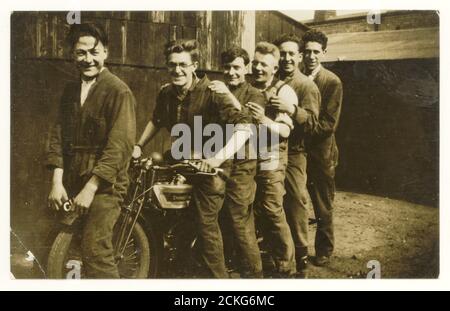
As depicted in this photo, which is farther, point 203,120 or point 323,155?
point 323,155

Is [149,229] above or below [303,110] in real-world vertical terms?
below

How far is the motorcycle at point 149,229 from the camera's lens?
14.1 ft

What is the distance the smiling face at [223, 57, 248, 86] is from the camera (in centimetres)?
450

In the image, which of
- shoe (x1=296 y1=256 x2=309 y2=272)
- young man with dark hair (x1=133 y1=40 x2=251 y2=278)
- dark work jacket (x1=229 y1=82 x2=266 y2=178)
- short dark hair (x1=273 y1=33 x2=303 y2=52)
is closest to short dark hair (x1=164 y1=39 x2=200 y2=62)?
young man with dark hair (x1=133 y1=40 x2=251 y2=278)

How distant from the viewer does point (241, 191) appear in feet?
14.6

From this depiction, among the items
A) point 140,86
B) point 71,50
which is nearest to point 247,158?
point 140,86

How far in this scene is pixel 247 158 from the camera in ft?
14.7

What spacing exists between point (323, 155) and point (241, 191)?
84cm

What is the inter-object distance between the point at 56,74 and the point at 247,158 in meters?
1.85

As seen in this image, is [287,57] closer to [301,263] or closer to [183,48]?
[183,48]

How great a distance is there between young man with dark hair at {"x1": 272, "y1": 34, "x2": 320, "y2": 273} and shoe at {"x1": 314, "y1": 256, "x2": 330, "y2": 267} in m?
0.11

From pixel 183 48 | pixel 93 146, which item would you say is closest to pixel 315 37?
pixel 183 48
